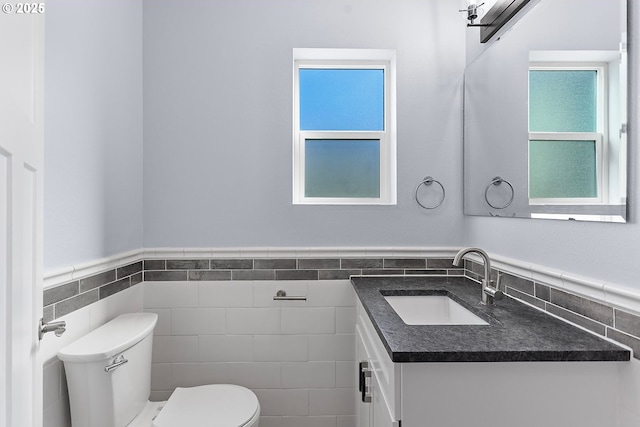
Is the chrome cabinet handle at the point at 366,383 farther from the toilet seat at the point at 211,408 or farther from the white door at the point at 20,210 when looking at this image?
the white door at the point at 20,210

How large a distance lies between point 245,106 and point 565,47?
4.70 ft

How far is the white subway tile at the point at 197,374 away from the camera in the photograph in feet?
6.53

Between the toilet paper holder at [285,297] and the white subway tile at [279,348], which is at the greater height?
the toilet paper holder at [285,297]

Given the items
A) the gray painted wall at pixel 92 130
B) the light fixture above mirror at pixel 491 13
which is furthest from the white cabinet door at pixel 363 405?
the light fixture above mirror at pixel 491 13

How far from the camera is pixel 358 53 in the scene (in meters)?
2.06

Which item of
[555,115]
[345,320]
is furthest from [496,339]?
[345,320]

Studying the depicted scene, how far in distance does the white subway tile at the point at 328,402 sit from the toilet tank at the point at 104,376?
865 millimetres

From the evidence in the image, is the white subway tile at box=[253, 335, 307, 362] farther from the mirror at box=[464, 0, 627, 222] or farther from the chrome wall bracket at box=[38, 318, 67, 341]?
the mirror at box=[464, 0, 627, 222]

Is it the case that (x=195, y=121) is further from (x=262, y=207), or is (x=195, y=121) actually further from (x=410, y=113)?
(x=410, y=113)

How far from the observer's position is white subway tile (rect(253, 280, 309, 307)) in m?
2.01

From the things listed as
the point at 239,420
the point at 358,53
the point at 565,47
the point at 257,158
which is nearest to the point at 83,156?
the point at 257,158

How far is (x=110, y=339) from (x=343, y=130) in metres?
1.54

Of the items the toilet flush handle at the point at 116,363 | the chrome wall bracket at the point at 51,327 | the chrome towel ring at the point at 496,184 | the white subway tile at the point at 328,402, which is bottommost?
the white subway tile at the point at 328,402

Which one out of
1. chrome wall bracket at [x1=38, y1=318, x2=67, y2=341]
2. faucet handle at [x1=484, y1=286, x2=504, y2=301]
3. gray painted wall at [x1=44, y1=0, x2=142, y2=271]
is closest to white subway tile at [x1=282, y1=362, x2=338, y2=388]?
faucet handle at [x1=484, y1=286, x2=504, y2=301]
